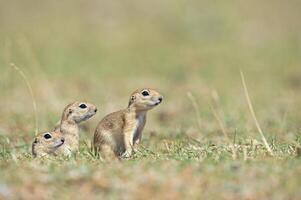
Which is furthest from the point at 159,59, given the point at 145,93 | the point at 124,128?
the point at 124,128

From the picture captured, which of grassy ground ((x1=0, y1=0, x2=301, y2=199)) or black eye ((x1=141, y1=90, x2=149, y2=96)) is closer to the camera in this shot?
grassy ground ((x1=0, y1=0, x2=301, y2=199))

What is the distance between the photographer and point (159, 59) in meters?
15.8

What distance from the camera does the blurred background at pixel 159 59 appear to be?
34.4 ft

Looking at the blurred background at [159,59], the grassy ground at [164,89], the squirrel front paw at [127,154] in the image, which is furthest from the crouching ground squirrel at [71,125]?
the blurred background at [159,59]

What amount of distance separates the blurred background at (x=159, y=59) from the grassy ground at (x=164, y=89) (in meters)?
0.03

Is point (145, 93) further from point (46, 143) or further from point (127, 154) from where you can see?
point (46, 143)

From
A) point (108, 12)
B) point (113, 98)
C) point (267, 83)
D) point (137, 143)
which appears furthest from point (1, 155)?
point (108, 12)

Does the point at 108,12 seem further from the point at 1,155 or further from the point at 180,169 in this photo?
the point at 180,169

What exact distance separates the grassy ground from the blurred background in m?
0.03

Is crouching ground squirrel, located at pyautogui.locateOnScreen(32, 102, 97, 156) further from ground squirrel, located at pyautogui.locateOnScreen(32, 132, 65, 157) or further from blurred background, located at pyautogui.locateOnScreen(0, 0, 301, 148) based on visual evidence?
blurred background, located at pyautogui.locateOnScreen(0, 0, 301, 148)

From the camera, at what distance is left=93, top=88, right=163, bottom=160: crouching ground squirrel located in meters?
6.99

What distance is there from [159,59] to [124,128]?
8798 mm

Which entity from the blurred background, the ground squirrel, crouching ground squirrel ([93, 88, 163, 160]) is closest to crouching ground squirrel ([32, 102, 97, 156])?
the ground squirrel

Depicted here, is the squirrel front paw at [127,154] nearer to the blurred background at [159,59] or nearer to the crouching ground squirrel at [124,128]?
the crouching ground squirrel at [124,128]
